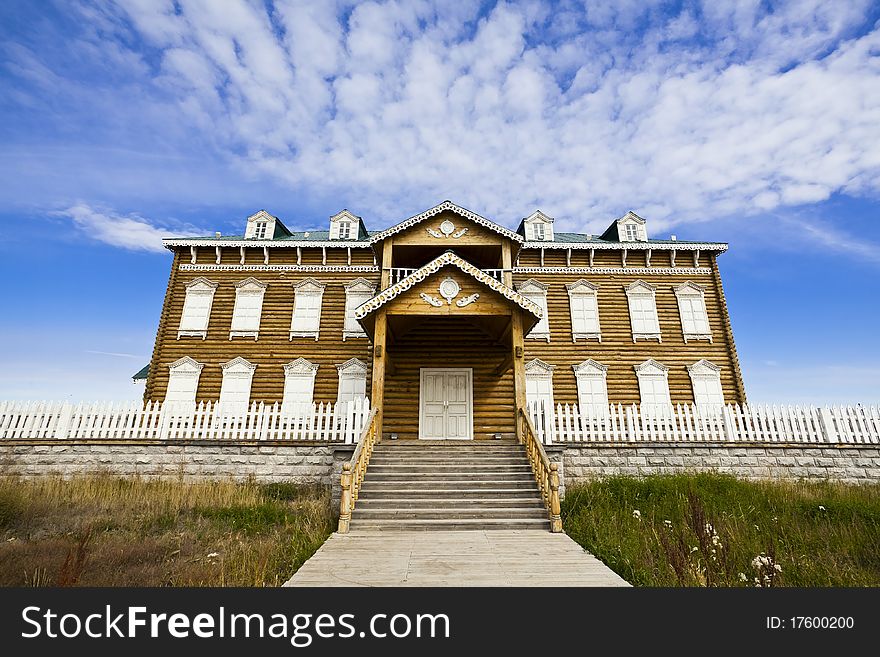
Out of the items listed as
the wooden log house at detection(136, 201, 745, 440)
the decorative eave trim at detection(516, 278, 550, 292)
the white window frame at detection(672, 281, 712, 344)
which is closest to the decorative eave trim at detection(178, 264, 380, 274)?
the wooden log house at detection(136, 201, 745, 440)

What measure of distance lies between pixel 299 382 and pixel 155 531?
946 centimetres

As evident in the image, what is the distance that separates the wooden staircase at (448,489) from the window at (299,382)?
276 inches

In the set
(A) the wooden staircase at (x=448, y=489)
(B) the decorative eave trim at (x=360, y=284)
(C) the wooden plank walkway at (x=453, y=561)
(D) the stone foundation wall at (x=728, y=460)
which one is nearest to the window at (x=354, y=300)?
(B) the decorative eave trim at (x=360, y=284)

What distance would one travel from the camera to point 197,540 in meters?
7.58

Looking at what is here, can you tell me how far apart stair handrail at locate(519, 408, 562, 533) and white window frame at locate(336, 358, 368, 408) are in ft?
26.0

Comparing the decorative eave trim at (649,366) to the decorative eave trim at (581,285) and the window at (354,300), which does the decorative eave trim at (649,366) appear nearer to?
the decorative eave trim at (581,285)

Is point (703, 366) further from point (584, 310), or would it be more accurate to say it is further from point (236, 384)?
point (236, 384)

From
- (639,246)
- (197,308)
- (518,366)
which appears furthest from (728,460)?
(197,308)

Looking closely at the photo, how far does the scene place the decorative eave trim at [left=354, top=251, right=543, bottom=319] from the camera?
1191 cm

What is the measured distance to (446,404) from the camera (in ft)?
49.2

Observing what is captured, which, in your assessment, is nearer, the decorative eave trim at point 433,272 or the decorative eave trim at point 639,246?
the decorative eave trim at point 433,272

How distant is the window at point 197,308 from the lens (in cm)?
1816
